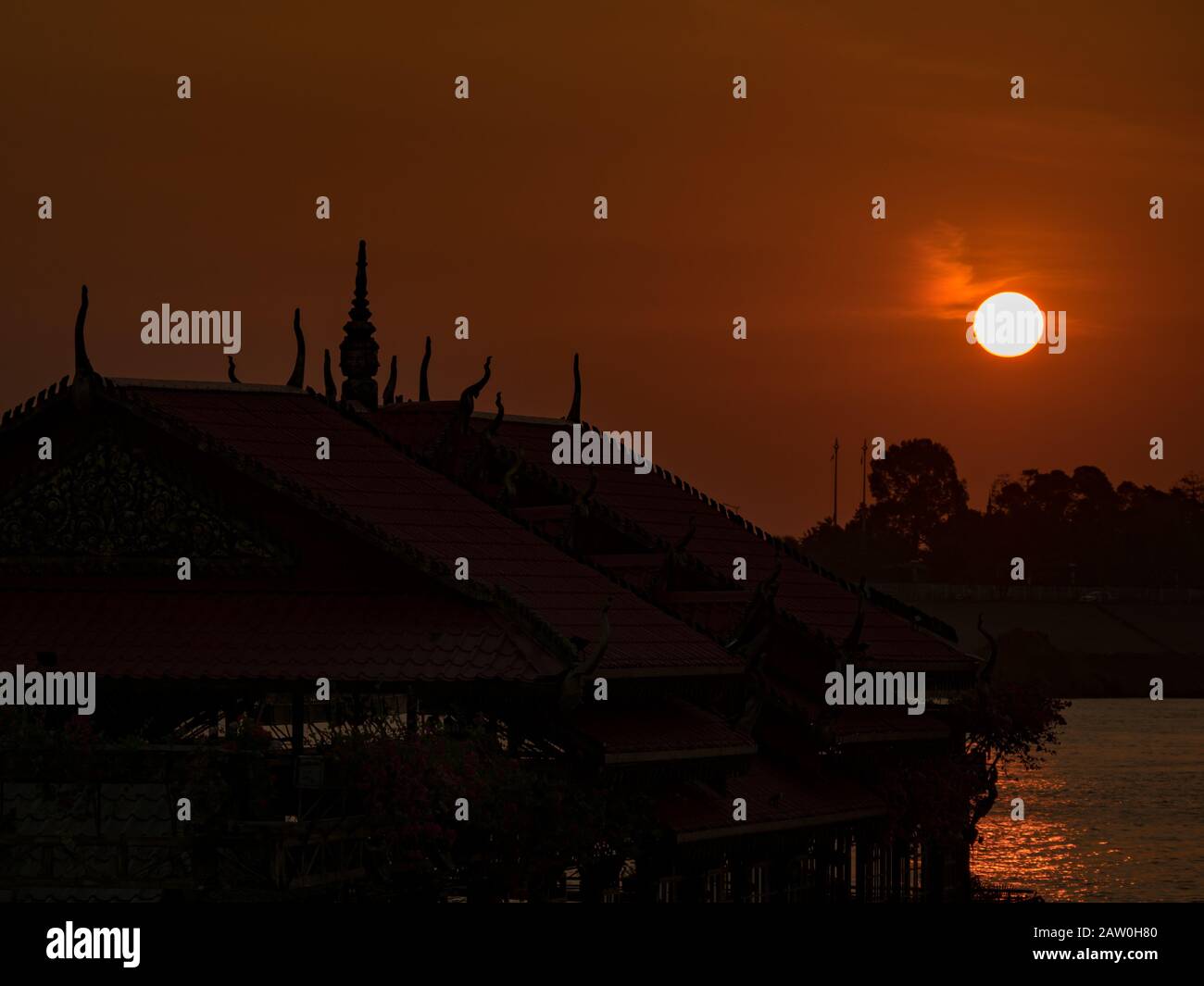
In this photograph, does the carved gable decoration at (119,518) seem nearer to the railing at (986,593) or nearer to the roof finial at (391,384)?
the roof finial at (391,384)

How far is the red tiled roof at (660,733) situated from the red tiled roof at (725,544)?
19.4 feet

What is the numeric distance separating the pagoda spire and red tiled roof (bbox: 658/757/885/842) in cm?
1040

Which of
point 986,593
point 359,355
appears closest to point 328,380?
point 359,355

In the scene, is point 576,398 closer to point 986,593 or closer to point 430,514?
point 430,514

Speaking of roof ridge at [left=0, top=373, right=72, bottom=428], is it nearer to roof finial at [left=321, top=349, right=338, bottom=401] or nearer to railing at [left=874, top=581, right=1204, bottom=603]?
roof finial at [left=321, top=349, right=338, bottom=401]

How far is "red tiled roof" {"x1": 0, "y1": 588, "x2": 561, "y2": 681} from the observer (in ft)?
98.3

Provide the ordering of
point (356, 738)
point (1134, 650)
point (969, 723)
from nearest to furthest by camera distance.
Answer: point (356, 738) → point (969, 723) → point (1134, 650)

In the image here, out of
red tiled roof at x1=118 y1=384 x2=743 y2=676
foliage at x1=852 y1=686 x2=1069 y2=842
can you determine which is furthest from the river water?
red tiled roof at x1=118 y1=384 x2=743 y2=676

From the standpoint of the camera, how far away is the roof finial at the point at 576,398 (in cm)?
4316
